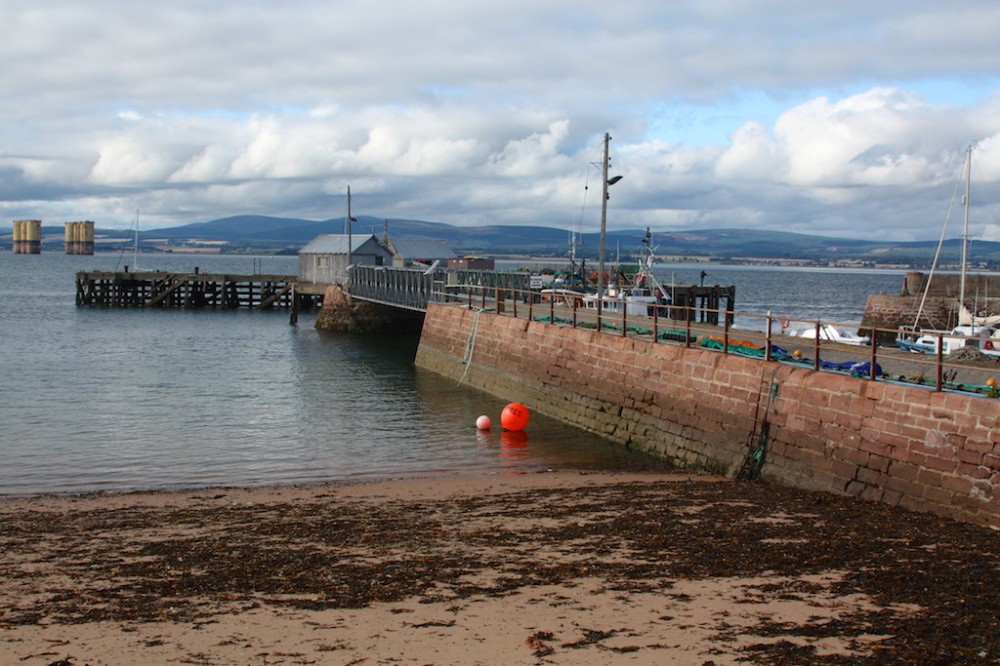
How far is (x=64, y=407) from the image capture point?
24.7m

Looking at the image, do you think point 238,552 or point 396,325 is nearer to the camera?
point 238,552

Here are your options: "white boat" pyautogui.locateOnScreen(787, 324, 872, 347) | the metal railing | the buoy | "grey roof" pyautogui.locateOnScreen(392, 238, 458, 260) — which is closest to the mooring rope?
the metal railing

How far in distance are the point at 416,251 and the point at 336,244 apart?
751 cm

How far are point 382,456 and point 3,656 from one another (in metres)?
10.9

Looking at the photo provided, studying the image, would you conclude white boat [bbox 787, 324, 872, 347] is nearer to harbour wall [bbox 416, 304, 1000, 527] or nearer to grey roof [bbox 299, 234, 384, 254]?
harbour wall [bbox 416, 304, 1000, 527]

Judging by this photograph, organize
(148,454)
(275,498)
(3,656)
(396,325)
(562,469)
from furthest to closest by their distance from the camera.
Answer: (396,325)
(148,454)
(562,469)
(275,498)
(3,656)

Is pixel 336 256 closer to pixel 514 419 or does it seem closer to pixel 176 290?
pixel 176 290

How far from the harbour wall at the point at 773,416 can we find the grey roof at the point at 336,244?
106 ft

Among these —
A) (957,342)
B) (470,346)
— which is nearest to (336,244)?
(470,346)

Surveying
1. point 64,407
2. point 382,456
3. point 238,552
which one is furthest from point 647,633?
point 64,407

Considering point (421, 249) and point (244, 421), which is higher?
point (421, 249)

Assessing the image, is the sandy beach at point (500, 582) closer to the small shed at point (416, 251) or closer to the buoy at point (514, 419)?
the buoy at point (514, 419)

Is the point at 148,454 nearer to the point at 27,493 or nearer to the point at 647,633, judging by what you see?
the point at 27,493

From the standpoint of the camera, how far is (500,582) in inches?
389
